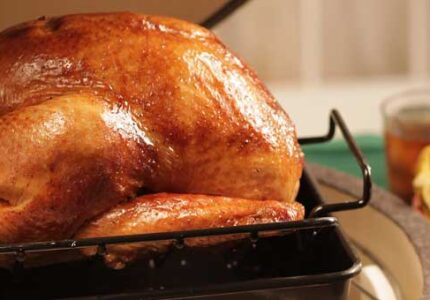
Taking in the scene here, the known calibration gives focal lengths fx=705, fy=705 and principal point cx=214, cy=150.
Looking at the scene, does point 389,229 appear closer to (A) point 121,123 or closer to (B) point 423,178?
(B) point 423,178

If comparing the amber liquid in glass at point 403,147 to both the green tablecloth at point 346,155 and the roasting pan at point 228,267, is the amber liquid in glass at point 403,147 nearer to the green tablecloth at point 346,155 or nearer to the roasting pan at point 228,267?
the green tablecloth at point 346,155

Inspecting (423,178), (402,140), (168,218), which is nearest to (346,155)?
(402,140)

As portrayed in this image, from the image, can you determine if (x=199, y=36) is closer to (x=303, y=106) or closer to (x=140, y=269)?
(x=140, y=269)

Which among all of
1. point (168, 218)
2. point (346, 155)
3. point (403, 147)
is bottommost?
point (346, 155)

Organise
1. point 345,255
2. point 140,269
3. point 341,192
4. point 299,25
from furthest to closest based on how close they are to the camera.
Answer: point 299,25 < point 341,192 < point 140,269 < point 345,255

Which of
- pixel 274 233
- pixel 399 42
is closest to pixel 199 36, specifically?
pixel 274 233

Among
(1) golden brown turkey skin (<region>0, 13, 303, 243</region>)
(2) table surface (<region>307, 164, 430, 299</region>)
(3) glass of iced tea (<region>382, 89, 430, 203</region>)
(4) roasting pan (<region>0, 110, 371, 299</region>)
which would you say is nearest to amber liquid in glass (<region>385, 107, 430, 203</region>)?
(3) glass of iced tea (<region>382, 89, 430, 203</region>)

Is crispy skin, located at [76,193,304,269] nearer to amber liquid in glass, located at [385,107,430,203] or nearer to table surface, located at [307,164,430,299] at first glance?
table surface, located at [307,164,430,299]
